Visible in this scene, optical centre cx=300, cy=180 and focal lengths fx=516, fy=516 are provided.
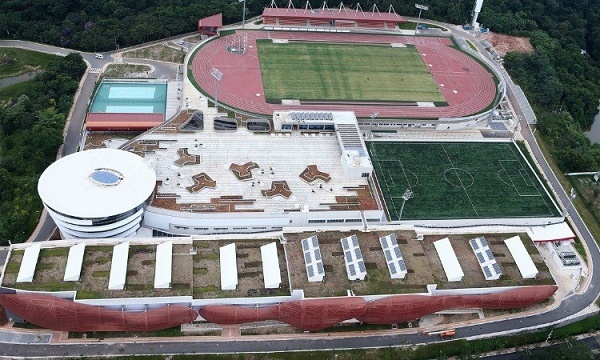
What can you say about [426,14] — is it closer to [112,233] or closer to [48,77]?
[48,77]

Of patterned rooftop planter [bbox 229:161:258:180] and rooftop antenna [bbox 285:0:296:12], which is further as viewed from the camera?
rooftop antenna [bbox 285:0:296:12]

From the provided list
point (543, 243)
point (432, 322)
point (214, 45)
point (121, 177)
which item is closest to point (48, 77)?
point (214, 45)

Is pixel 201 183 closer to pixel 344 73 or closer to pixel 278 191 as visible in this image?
pixel 278 191

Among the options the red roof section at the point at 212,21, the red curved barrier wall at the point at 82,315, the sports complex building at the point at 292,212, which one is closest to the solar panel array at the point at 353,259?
the sports complex building at the point at 292,212

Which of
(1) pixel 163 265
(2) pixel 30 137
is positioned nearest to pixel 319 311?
(1) pixel 163 265

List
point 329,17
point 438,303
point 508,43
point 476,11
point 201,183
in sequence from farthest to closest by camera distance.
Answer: point 476,11 < point 508,43 < point 329,17 < point 201,183 < point 438,303

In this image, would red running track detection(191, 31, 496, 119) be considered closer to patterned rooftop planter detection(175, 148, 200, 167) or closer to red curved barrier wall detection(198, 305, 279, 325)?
patterned rooftop planter detection(175, 148, 200, 167)

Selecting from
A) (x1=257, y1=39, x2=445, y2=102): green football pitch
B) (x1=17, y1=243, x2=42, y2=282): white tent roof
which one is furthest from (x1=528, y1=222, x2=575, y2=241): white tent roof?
(x1=17, y1=243, x2=42, y2=282): white tent roof

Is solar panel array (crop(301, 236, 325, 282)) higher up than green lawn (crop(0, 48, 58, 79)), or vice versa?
solar panel array (crop(301, 236, 325, 282))
